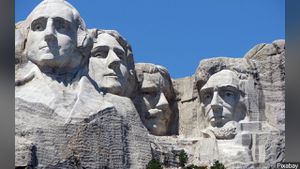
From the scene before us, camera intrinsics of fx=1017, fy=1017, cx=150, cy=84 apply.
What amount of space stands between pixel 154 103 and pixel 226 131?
74.8 inches

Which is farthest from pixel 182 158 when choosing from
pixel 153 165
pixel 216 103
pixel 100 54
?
pixel 100 54

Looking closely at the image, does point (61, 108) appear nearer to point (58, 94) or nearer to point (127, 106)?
point (58, 94)

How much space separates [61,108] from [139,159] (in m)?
2.25

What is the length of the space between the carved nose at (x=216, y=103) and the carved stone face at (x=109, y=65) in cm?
233

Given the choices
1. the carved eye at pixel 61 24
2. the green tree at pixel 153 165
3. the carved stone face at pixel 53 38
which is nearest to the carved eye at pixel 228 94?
the green tree at pixel 153 165

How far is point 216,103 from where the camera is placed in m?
24.5

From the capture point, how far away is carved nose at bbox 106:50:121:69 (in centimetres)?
2316

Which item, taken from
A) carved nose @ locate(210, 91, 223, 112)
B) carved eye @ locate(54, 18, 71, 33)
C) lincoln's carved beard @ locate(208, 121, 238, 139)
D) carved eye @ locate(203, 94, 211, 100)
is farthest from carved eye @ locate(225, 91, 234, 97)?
carved eye @ locate(54, 18, 71, 33)

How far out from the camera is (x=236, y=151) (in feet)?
78.4

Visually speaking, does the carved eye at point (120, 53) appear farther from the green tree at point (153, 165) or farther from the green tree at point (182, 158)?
the green tree at point (153, 165)

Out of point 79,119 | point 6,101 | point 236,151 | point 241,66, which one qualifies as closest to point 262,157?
point 236,151

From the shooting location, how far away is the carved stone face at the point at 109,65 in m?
23.0

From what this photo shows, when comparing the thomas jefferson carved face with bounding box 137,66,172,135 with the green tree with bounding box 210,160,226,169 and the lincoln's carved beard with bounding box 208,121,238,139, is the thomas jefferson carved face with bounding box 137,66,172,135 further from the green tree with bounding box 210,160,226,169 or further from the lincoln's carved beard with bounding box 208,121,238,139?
the green tree with bounding box 210,160,226,169

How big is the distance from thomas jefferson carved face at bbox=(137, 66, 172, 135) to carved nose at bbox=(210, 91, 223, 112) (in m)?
1.19
